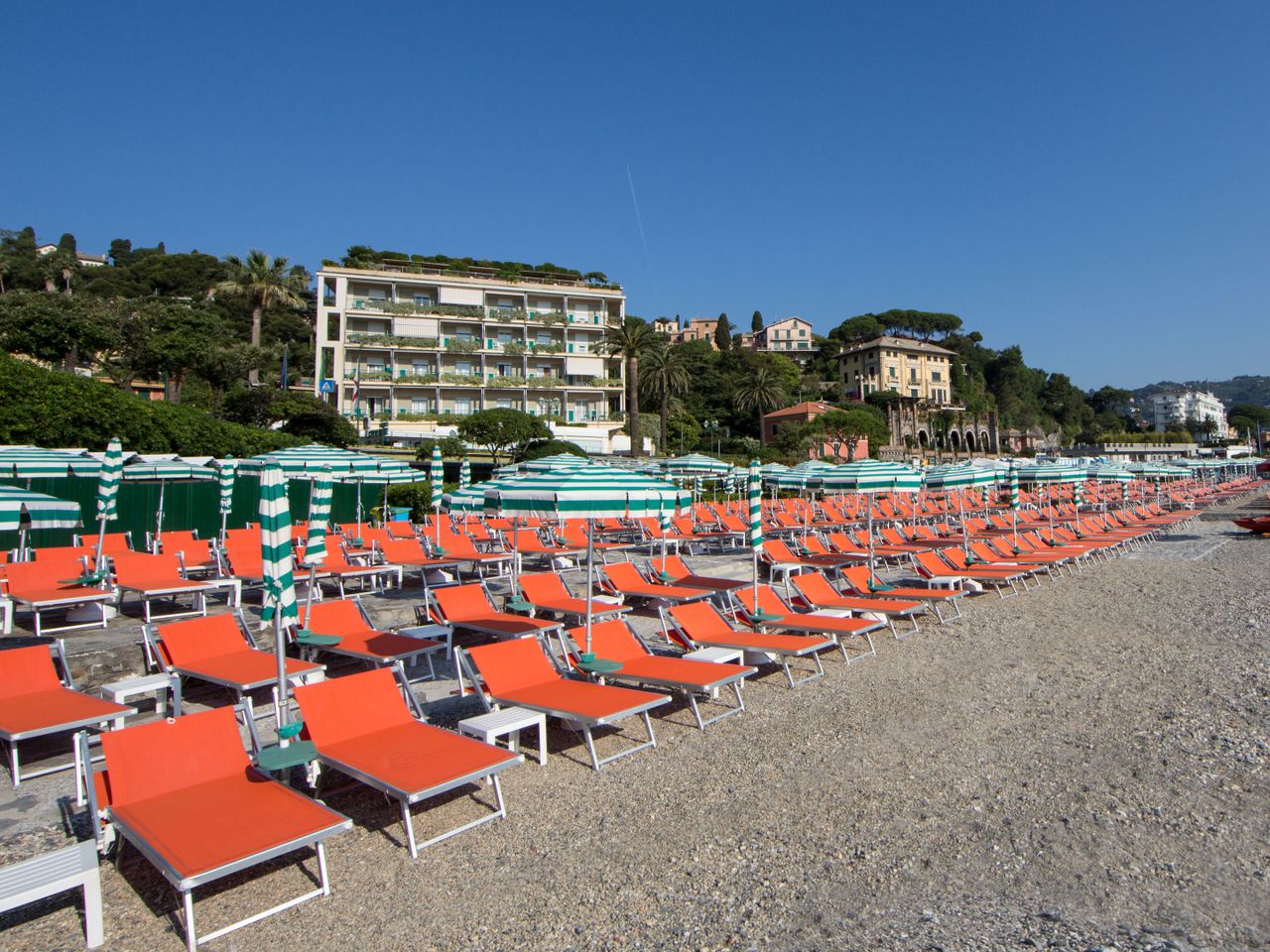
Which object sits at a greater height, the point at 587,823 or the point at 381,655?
the point at 381,655

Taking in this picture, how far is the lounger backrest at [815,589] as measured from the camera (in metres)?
9.02

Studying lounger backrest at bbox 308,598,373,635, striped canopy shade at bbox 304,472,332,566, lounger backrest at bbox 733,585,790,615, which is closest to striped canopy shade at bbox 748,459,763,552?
lounger backrest at bbox 733,585,790,615

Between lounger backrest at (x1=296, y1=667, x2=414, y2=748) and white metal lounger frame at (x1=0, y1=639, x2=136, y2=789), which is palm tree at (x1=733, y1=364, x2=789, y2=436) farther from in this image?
white metal lounger frame at (x1=0, y1=639, x2=136, y2=789)

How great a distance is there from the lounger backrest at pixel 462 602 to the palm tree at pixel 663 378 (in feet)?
130

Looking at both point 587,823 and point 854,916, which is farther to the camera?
point 587,823

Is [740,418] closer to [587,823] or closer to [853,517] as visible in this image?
[853,517]

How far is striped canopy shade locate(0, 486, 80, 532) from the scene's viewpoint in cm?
569

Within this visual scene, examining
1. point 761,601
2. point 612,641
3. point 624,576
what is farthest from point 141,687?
point 761,601

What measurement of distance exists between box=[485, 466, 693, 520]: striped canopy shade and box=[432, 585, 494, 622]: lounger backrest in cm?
155

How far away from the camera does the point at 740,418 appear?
67438mm

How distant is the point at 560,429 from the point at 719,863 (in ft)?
138

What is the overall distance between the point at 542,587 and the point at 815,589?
3.19 metres

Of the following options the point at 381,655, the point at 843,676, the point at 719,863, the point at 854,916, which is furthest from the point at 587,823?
the point at 843,676

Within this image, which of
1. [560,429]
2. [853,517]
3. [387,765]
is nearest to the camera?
[387,765]
